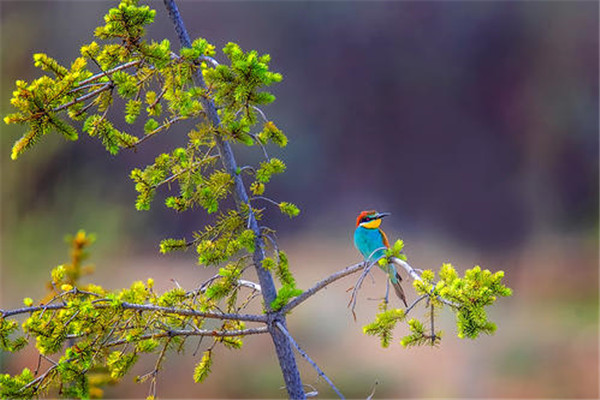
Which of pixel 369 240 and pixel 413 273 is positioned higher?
pixel 369 240

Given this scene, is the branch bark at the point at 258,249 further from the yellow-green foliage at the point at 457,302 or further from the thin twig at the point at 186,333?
the yellow-green foliage at the point at 457,302

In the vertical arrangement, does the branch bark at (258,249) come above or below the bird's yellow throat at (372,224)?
below

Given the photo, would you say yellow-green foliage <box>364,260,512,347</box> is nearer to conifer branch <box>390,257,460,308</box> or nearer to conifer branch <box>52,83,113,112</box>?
conifer branch <box>390,257,460,308</box>

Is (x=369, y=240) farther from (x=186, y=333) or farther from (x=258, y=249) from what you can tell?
(x=186, y=333)

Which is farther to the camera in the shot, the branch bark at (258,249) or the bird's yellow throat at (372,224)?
the bird's yellow throat at (372,224)

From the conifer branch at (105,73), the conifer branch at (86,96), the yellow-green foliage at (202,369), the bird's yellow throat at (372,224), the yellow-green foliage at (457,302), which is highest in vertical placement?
the bird's yellow throat at (372,224)

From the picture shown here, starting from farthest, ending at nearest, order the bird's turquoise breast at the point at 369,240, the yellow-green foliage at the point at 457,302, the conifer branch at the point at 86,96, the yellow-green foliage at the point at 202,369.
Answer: the bird's turquoise breast at the point at 369,240 < the yellow-green foliage at the point at 202,369 < the conifer branch at the point at 86,96 < the yellow-green foliage at the point at 457,302

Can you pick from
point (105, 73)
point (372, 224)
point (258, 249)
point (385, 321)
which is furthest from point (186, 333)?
point (372, 224)

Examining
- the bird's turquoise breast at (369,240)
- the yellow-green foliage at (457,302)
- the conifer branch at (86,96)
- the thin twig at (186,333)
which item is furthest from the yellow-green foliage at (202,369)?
the conifer branch at (86,96)

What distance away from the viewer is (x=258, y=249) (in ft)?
8.76

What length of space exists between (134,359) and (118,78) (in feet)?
3.60

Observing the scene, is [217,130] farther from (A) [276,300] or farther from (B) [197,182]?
(A) [276,300]

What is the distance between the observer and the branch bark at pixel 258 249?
8.63 ft

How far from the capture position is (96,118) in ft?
7.88
